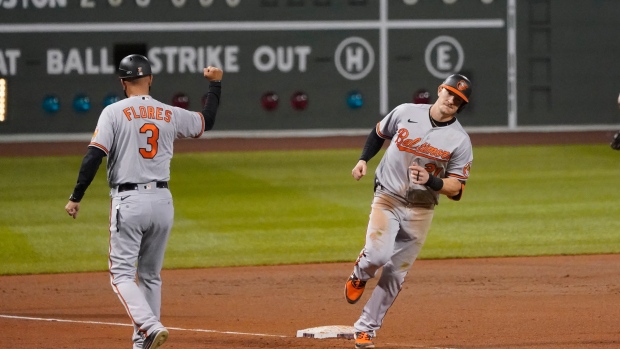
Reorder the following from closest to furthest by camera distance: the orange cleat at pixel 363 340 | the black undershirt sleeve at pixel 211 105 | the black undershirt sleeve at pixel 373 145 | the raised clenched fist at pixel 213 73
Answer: the black undershirt sleeve at pixel 211 105 < the raised clenched fist at pixel 213 73 < the orange cleat at pixel 363 340 < the black undershirt sleeve at pixel 373 145

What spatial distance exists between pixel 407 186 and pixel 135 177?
5.58 ft

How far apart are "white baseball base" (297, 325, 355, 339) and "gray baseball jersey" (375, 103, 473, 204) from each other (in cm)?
110

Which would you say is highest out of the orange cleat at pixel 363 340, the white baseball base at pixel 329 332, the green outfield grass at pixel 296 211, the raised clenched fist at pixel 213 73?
the raised clenched fist at pixel 213 73

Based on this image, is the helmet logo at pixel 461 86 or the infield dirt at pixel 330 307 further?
the infield dirt at pixel 330 307

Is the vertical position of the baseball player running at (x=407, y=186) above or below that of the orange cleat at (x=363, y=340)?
above

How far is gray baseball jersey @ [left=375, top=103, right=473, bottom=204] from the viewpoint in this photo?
703 cm

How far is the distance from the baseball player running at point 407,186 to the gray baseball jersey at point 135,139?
4.24 ft

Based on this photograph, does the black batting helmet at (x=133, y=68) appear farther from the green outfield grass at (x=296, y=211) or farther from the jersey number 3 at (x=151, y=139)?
the green outfield grass at (x=296, y=211)

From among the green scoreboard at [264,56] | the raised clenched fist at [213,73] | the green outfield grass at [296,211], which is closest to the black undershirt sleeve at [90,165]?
the raised clenched fist at [213,73]

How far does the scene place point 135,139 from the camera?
21.4 feet

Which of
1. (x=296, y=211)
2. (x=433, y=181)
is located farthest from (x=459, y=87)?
(x=296, y=211)

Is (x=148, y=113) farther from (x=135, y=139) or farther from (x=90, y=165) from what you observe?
(x=90, y=165)

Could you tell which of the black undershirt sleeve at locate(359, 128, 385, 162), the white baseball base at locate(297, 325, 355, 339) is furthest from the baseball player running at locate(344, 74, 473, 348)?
the white baseball base at locate(297, 325, 355, 339)

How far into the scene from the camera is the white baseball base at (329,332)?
24.9ft
